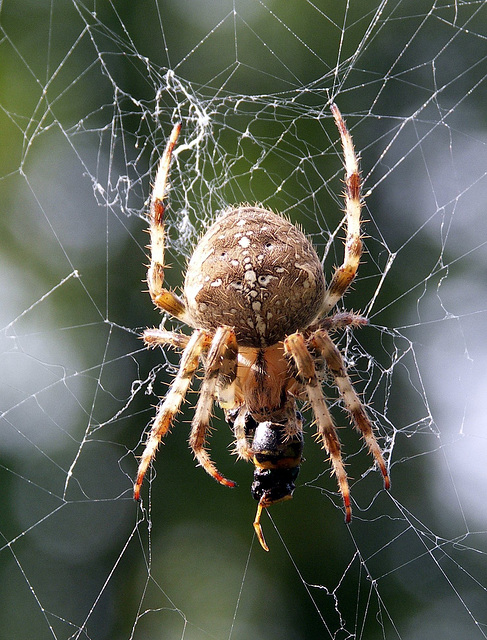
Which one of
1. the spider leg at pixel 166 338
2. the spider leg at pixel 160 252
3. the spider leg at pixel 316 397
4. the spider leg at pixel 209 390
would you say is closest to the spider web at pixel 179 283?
the spider leg at pixel 160 252

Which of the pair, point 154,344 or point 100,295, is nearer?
point 154,344

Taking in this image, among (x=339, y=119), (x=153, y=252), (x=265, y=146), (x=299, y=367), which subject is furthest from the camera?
(x=265, y=146)

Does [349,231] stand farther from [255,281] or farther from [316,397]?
[316,397]

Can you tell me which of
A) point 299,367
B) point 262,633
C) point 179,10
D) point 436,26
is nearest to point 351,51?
point 436,26

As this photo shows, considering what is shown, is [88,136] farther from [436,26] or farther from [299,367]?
[299,367]

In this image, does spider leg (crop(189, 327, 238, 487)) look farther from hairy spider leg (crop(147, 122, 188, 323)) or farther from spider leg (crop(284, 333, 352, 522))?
hairy spider leg (crop(147, 122, 188, 323))

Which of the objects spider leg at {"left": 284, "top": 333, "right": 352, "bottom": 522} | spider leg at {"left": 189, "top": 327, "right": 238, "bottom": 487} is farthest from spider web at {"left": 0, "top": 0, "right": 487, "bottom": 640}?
spider leg at {"left": 284, "top": 333, "right": 352, "bottom": 522}
